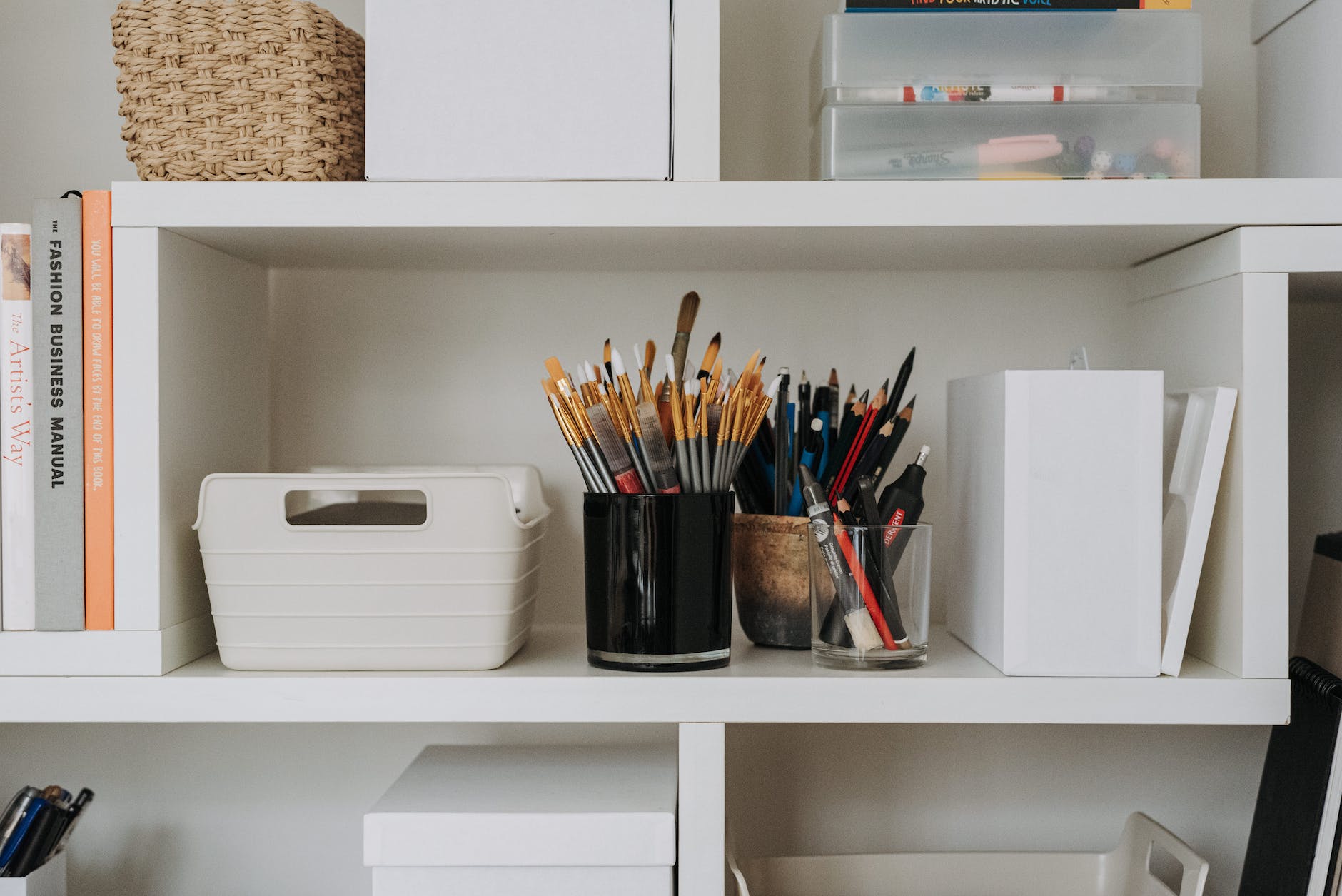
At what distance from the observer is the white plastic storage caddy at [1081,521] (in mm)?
677

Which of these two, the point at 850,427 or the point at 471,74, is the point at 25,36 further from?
the point at 850,427

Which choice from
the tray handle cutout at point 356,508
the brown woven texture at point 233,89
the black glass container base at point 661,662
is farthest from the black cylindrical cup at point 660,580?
the brown woven texture at point 233,89

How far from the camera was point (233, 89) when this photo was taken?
71 centimetres

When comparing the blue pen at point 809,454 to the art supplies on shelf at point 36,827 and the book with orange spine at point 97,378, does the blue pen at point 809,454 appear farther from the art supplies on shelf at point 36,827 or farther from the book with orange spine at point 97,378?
the art supplies on shelf at point 36,827

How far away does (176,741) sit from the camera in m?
0.95

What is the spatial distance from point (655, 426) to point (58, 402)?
15.7 inches

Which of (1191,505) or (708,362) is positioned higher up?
(708,362)

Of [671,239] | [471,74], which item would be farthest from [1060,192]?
[471,74]

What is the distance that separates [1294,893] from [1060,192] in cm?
53

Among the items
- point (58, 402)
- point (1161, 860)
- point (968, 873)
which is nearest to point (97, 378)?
point (58, 402)

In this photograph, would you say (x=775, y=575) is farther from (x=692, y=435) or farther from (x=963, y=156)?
(x=963, y=156)

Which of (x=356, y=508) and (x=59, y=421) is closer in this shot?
(x=59, y=421)

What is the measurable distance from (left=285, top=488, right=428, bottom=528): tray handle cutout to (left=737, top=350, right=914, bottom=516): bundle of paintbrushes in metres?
0.28

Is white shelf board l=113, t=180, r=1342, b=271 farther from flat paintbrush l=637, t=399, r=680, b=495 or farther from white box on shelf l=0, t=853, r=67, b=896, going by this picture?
white box on shelf l=0, t=853, r=67, b=896
